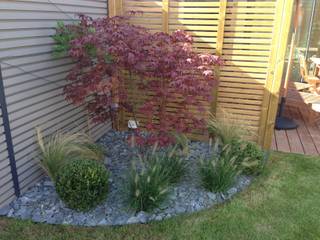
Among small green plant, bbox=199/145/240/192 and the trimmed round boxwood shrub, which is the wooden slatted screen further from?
the trimmed round boxwood shrub

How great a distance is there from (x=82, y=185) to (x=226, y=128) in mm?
2025

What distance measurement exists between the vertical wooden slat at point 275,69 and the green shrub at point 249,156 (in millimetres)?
602

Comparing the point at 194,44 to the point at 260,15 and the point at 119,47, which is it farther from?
the point at 119,47

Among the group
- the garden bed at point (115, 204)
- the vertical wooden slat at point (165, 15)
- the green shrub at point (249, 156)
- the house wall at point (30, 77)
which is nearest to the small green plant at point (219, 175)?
the garden bed at point (115, 204)

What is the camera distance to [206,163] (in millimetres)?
3371

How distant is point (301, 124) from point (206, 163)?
2683mm

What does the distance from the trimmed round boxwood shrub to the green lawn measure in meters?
0.24

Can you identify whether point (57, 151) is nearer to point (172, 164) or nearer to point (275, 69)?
point (172, 164)

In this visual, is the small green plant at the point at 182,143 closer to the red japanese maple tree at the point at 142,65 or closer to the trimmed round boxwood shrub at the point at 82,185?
the red japanese maple tree at the point at 142,65

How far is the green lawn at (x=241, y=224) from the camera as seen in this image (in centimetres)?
262

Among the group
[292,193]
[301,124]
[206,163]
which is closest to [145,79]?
[206,163]

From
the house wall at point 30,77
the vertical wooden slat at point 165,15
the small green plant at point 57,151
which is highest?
the vertical wooden slat at point 165,15

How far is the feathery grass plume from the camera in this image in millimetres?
3916

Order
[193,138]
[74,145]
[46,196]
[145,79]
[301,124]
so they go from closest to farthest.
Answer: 1. [46,196]
2. [74,145]
3. [145,79]
4. [193,138]
5. [301,124]
